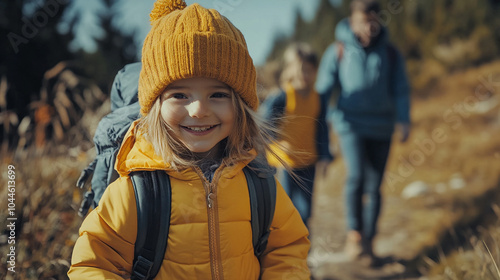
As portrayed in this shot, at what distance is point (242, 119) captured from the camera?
6.26ft

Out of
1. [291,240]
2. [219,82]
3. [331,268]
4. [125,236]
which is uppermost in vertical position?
[219,82]

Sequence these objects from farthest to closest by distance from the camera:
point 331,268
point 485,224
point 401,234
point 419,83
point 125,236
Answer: point 419,83
point 401,234
point 485,224
point 331,268
point 125,236

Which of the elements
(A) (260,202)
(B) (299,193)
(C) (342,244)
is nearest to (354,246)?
(C) (342,244)

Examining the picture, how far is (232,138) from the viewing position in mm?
1916

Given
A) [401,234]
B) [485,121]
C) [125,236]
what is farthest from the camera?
[485,121]

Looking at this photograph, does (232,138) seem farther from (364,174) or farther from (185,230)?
(364,174)

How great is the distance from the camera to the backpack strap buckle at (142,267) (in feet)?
5.47

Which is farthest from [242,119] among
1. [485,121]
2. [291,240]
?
[485,121]

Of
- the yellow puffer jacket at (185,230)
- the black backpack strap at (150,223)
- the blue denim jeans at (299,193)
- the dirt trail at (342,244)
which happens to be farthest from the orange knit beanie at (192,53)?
the dirt trail at (342,244)

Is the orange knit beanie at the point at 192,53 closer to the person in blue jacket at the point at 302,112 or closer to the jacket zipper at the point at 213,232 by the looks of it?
the jacket zipper at the point at 213,232

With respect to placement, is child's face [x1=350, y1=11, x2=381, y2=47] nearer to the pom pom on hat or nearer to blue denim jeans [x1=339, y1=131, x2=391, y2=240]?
blue denim jeans [x1=339, y1=131, x2=391, y2=240]

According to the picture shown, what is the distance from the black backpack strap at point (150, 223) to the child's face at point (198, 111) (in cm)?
22

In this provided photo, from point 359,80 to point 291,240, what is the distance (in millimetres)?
2570

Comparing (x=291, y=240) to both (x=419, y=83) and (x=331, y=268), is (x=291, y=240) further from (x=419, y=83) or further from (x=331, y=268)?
(x=419, y=83)
